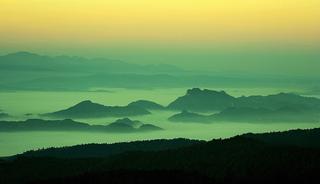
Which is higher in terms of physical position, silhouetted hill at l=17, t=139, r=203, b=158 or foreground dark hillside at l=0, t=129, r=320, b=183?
silhouetted hill at l=17, t=139, r=203, b=158

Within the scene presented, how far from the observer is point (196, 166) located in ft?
254

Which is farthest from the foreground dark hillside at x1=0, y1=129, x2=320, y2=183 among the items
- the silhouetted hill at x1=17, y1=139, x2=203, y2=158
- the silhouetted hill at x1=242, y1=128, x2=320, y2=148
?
the silhouetted hill at x1=17, y1=139, x2=203, y2=158

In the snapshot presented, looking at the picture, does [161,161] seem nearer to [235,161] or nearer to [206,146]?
[206,146]

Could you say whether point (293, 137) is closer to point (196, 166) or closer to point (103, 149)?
point (196, 166)

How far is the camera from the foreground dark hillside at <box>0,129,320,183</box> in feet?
208

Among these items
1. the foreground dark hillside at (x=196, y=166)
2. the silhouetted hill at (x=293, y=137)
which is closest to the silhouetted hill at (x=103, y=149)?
the silhouetted hill at (x=293, y=137)

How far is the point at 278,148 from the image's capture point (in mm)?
80938

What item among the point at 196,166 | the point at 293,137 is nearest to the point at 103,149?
Answer: the point at 293,137

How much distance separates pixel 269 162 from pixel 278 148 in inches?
419

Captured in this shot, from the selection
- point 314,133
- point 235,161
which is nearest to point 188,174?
point 235,161

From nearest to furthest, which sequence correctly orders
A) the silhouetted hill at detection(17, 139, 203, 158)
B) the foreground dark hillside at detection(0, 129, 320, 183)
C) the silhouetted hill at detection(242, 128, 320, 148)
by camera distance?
the foreground dark hillside at detection(0, 129, 320, 183)
the silhouetted hill at detection(242, 128, 320, 148)
the silhouetted hill at detection(17, 139, 203, 158)

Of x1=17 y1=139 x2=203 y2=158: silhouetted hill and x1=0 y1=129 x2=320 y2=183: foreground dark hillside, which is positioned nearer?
x1=0 y1=129 x2=320 y2=183: foreground dark hillside

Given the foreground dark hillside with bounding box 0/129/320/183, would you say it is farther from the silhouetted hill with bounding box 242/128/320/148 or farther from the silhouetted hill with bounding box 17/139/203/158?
the silhouetted hill with bounding box 17/139/203/158

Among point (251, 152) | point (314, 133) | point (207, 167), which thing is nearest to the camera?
point (207, 167)
